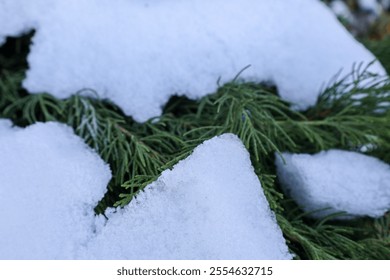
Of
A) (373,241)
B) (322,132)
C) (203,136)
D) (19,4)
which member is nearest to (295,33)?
(322,132)

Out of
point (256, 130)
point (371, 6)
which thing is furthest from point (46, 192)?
point (371, 6)

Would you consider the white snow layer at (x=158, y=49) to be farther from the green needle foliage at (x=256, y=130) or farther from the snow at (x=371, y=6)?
the snow at (x=371, y=6)

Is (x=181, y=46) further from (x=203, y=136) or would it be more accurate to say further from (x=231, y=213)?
(x=231, y=213)

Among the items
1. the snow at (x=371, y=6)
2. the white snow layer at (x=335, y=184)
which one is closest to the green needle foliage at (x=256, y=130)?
the white snow layer at (x=335, y=184)

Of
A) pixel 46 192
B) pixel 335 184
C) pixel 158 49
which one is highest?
pixel 158 49

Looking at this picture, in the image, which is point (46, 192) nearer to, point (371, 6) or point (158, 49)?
point (158, 49)

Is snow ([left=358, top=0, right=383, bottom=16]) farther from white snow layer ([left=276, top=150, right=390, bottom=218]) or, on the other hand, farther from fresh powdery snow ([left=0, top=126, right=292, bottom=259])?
fresh powdery snow ([left=0, top=126, right=292, bottom=259])
